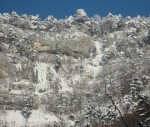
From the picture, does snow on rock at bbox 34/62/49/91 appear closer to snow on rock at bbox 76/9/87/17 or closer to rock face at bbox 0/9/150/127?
rock face at bbox 0/9/150/127

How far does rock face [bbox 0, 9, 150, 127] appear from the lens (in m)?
74.2

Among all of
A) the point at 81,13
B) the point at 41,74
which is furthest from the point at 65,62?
the point at 81,13

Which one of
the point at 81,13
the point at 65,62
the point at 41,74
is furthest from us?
the point at 81,13

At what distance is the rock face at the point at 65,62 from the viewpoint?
74.2 metres

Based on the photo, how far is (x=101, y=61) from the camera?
315 feet

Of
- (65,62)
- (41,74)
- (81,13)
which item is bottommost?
(41,74)

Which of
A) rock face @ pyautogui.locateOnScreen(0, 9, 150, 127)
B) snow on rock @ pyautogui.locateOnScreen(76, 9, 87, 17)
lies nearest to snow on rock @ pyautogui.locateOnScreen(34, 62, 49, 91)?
rock face @ pyautogui.locateOnScreen(0, 9, 150, 127)

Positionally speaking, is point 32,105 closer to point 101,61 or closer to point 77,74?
point 77,74

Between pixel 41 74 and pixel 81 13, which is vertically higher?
pixel 81 13

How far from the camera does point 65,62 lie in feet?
315

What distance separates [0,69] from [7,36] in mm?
16332

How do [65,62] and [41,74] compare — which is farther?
[65,62]

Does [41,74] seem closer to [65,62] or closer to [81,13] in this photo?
[65,62]

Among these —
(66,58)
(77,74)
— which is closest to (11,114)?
(77,74)
